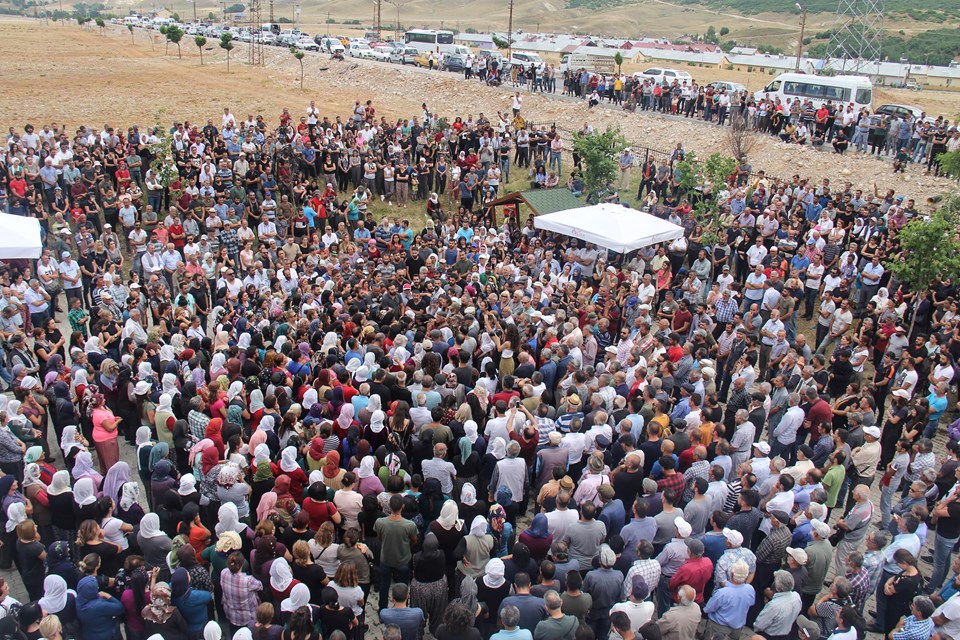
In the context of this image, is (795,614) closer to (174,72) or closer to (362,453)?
(362,453)

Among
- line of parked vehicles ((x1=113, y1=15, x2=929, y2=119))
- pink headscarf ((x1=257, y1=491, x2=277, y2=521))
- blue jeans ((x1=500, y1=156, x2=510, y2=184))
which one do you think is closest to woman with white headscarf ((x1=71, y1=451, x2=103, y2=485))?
pink headscarf ((x1=257, y1=491, x2=277, y2=521))

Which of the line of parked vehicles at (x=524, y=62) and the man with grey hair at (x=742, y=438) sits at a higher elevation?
the line of parked vehicles at (x=524, y=62)

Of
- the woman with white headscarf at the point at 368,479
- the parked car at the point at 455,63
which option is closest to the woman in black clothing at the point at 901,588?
the woman with white headscarf at the point at 368,479

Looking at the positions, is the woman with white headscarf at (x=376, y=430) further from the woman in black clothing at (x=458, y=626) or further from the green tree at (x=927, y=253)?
the green tree at (x=927, y=253)

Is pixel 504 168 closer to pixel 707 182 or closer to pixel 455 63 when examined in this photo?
pixel 707 182

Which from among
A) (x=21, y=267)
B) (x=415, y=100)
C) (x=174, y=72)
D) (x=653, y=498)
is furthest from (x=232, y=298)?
(x=174, y=72)

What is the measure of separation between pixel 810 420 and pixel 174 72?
1701 inches

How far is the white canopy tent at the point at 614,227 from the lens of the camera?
1344 cm

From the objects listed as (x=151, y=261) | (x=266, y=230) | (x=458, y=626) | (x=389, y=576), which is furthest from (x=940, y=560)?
(x=266, y=230)

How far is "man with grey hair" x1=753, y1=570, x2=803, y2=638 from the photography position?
5.79 m

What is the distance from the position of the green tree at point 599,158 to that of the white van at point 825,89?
36.8ft

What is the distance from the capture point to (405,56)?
4666 cm

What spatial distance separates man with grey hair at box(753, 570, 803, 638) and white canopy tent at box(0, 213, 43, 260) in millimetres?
11832

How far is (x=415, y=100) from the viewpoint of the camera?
36969 mm
